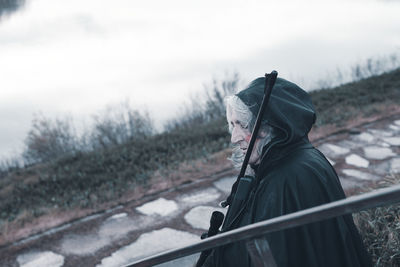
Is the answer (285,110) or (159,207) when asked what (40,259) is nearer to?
(159,207)

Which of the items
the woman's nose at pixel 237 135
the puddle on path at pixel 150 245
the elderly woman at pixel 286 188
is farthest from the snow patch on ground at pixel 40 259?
the woman's nose at pixel 237 135

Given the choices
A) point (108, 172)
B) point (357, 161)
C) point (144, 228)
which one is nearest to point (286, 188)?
point (144, 228)

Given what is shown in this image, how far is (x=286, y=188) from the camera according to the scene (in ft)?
6.05

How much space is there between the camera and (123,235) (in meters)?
4.60

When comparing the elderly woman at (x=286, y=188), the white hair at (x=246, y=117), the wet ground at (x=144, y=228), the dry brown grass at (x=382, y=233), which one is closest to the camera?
the elderly woman at (x=286, y=188)

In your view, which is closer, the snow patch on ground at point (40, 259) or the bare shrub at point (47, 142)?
the snow patch on ground at point (40, 259)

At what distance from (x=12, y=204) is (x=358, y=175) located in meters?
6.59

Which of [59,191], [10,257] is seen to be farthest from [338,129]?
[10,257]

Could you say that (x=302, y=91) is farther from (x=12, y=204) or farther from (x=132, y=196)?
(x=12, y=204)

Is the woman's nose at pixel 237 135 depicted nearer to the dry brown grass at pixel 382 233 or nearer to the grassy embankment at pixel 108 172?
the dry brown grass at pixel 382 233

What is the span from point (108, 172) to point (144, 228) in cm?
303

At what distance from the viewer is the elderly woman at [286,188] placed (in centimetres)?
180

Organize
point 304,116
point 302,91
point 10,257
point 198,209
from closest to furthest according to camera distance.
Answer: point 304,116, point 302,91, point 10,257, point 198,209

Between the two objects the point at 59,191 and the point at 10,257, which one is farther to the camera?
the point at 59,191
